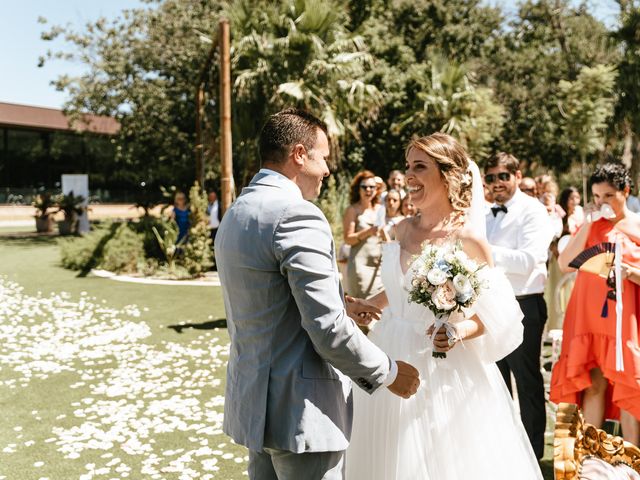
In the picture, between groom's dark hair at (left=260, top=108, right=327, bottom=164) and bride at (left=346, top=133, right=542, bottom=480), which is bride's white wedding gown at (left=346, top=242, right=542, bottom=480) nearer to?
bride at (left=346, top=133, right=542, bottom=480)

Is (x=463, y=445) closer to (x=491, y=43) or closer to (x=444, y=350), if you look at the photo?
(x=444, y=350)

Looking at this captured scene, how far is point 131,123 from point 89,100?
2158mm

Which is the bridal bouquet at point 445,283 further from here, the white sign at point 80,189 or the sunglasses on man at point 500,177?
the white sign at point 80,189

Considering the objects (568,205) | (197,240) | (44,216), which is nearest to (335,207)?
(197,240)

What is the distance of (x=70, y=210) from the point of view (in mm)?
26875

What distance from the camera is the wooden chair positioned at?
6.93ft

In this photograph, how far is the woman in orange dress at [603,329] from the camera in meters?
3.94

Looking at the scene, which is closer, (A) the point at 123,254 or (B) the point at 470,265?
(B) the point at 470,265

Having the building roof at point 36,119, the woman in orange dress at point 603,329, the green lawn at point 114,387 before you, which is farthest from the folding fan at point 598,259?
the building roof at point 36,119

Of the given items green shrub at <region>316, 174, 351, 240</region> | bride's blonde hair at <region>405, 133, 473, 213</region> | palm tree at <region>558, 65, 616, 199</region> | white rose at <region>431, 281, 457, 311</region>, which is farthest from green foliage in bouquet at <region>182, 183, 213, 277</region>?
palm tree at <region>558, 65, 616, 199</region>

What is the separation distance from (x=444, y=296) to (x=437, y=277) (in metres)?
0.12

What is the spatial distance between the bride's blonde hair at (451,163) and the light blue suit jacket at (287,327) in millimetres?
1047

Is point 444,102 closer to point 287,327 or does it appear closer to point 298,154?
point 298,154

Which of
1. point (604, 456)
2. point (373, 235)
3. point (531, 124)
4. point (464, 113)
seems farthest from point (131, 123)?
point (604, 456)
